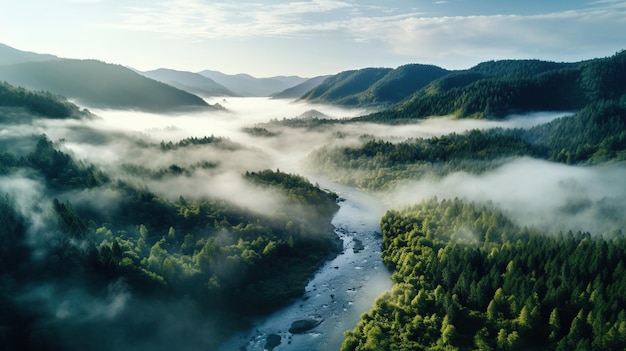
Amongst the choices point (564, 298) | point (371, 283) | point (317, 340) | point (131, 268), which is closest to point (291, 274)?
point (371, 283)

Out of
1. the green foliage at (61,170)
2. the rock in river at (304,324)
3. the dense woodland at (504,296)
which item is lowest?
the rock in river at (304,324)

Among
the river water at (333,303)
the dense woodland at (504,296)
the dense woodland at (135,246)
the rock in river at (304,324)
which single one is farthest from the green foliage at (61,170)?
the dense woodland at (504,296)

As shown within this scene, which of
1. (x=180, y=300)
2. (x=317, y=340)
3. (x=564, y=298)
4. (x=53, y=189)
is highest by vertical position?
(x=53, y=189)

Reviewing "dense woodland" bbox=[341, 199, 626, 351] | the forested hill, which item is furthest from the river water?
"dense woodland" bbox=[341, 199, 626, 351]

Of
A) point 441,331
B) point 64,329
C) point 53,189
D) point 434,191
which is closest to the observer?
point 64,329

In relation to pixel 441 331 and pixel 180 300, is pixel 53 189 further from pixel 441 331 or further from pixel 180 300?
pixel 441 331

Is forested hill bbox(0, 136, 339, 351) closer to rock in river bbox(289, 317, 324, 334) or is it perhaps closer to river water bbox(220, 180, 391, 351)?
river water bbox(220, 180, 391, 351)

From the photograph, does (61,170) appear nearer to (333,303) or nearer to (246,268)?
(246,268)

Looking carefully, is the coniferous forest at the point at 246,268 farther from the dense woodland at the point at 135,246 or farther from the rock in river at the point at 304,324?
Result: the rock in river at the point at 304,324
